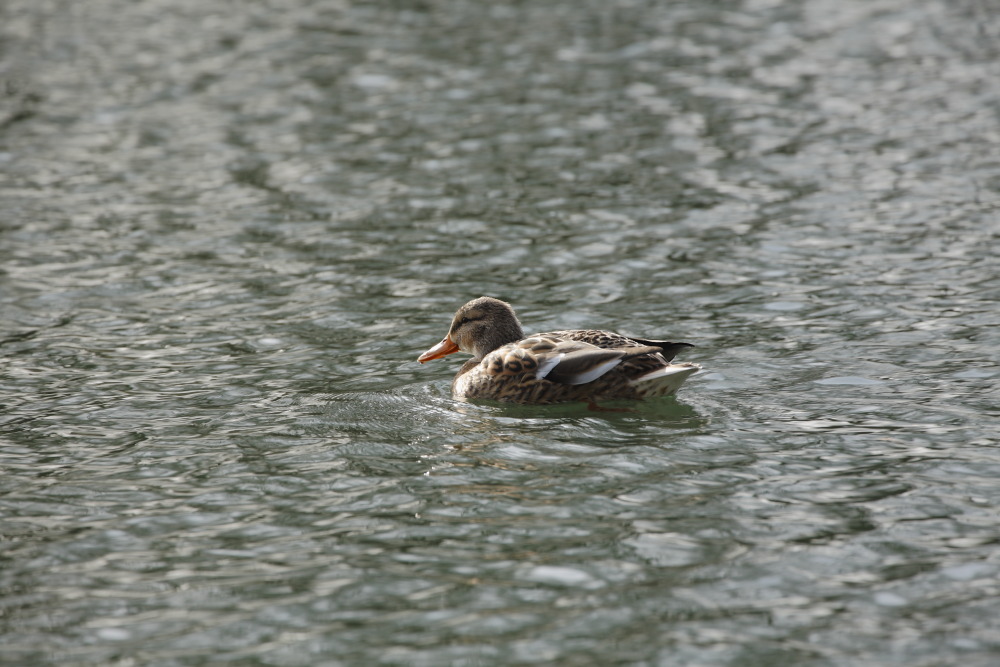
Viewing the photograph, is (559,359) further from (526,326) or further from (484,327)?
(526,326)

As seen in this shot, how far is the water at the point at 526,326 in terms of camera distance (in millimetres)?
6562

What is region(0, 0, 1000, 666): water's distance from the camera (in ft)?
21.5

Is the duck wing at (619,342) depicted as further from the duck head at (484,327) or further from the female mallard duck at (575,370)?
the duck head at (484,327)

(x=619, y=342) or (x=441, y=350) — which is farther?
(x=441, y=350)

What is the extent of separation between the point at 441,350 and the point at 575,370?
1.69 m

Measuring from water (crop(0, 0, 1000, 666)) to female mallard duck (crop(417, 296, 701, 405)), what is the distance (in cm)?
21

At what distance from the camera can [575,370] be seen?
30.8ft

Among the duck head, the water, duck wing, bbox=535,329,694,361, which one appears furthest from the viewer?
the duck head

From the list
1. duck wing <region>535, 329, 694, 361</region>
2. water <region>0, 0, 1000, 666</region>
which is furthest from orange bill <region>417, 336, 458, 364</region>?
duck wing <region>535, 329, 694, 361</region>

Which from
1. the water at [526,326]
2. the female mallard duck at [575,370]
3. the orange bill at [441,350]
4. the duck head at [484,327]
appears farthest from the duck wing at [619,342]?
the orange bill at [441,350]

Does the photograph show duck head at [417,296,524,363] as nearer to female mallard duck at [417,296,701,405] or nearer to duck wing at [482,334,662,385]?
female mallard duck at [417,296,701,405]

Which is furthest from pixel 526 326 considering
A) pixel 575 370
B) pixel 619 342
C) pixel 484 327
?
pixel 575 370

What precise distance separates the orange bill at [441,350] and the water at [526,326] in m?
0.25

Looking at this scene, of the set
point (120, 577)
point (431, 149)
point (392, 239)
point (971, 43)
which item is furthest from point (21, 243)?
point (971, 43)
